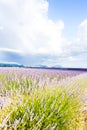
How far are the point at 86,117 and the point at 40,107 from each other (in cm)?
196

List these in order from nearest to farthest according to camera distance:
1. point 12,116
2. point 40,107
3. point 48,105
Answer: point 12,116 → point 40,107 → point 48,105

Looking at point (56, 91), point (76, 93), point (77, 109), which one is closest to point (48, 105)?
point (56, 91)

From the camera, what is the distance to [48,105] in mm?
3014

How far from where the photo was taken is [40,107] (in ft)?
9.25

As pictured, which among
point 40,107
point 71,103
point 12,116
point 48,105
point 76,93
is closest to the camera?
point 12,116

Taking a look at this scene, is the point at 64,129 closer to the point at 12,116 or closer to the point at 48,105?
the point at 48,105

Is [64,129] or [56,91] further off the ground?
[56,91]

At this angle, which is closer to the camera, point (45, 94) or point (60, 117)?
point (60, 117)

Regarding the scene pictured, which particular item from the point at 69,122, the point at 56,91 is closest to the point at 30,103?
the point at 69,122

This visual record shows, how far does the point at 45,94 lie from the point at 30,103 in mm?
450

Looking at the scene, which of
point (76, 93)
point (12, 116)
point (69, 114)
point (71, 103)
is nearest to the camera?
point (12, 116)

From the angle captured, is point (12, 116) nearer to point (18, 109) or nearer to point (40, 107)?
point (18, 109)

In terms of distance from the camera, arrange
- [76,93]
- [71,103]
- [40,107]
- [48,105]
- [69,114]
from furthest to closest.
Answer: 1. [76,93]
2. [71,103]
3. [69,114]
4. [48,105]
5. [40,107]

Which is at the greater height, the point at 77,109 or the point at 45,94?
the point at 45,94
